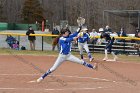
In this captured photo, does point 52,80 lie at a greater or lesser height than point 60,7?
lesser

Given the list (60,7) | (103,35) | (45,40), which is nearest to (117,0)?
(45,40)

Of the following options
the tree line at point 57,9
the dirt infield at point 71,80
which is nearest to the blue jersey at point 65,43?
the dirt infield at point 71,80

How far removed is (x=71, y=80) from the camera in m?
15.7

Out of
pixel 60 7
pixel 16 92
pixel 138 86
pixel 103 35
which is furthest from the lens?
pixel 60 7

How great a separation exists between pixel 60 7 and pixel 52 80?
64.6 meters

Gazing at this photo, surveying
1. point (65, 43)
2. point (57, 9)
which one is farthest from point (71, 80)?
point (57, 9)

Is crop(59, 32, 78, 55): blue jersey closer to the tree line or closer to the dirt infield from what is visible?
the dirt infield

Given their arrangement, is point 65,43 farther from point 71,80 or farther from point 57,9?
point 57,9

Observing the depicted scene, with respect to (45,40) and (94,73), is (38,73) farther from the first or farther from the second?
(45,40)

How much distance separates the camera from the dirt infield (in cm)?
1334

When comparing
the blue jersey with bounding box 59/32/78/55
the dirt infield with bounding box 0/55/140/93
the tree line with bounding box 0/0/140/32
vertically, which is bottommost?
the dirt infield with bounding box 0/55/140/93

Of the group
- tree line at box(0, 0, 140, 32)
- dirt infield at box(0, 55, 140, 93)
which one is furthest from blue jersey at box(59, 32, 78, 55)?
tree line at box(0, 0, 140, 32)

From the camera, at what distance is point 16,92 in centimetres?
1266

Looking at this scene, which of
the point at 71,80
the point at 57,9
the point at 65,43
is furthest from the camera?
the point at 57,9
